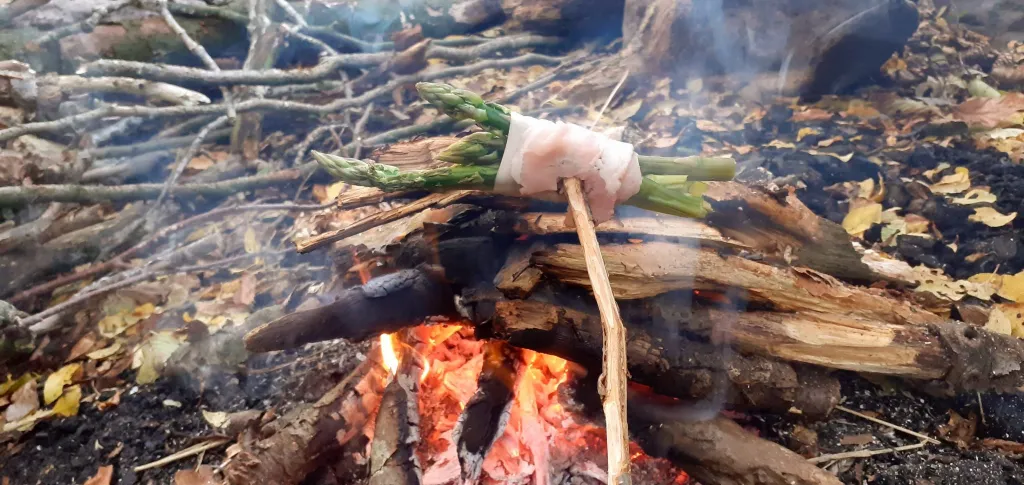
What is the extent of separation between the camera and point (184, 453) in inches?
104

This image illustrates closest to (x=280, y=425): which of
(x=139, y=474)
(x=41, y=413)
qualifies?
(x=139, y=474)

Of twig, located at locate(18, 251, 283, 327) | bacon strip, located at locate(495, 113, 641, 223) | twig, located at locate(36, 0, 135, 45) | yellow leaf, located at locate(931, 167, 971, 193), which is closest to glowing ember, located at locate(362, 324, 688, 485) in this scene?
bacon strip, located at locate(495, 113, 641, 223)

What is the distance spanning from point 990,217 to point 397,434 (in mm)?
4052

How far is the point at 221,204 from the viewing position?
16.7 ft

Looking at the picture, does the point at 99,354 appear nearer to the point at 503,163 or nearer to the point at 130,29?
the point at 503,163

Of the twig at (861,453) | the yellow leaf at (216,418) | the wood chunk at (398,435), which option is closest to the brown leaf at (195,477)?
the yellow leaf at (216,418)

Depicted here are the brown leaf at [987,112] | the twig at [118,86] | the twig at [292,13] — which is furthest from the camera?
the twig at [292,13]

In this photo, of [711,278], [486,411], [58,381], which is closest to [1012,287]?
[711,278]

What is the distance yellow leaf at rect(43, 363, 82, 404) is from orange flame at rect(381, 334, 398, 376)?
7.21 feet

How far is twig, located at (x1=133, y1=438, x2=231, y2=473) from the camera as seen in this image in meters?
2.62

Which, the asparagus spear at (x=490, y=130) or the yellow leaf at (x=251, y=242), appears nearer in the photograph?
the asparagus spear at (x=490, y=130)

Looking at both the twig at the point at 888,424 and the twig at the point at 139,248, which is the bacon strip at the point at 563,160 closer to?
the twig at the point at 888,424

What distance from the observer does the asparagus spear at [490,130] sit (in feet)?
5.93

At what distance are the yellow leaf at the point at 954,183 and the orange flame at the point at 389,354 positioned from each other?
4.12 meters
